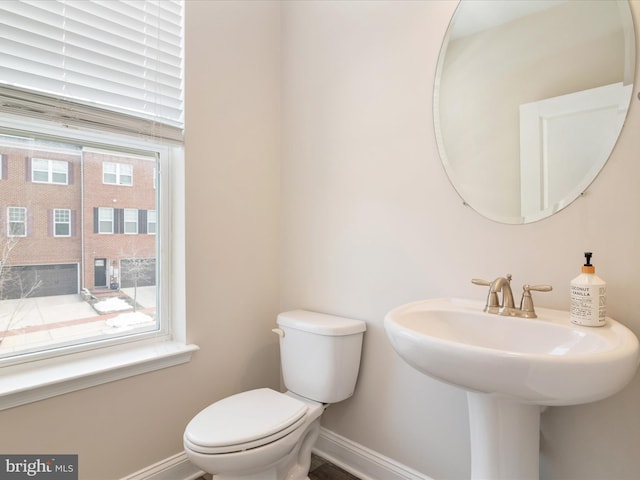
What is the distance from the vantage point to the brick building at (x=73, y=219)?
4.17ft

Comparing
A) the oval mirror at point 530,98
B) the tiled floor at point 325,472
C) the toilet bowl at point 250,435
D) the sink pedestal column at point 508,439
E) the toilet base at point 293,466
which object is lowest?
the tiled floor at point 325,472

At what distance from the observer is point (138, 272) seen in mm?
1579

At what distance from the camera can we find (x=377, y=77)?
152 cm

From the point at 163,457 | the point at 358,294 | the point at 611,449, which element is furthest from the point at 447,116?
the point at 163,457

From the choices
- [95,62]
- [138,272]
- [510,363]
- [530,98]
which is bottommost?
[510,363]

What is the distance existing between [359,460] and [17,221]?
65.7 inches

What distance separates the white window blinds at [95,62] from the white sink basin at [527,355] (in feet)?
4.28

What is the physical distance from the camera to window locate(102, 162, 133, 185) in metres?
1.49

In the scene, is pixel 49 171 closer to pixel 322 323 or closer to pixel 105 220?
pixel 105 220

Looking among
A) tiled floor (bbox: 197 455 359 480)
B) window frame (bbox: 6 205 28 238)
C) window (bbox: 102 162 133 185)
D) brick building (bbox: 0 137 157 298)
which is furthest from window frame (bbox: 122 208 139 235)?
tiled floor (bbox: 197 455 359 480)

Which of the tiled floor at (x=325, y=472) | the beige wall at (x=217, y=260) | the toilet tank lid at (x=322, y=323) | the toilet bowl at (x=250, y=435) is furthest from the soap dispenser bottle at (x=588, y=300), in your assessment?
the beige wall at (x=217, y=260)

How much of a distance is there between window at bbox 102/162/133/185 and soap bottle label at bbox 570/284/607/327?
168 cm

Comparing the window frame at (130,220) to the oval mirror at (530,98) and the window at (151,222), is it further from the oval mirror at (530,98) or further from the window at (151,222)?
the oval mirror at (530,98)

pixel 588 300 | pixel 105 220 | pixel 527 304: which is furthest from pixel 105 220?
pixel 588 300
